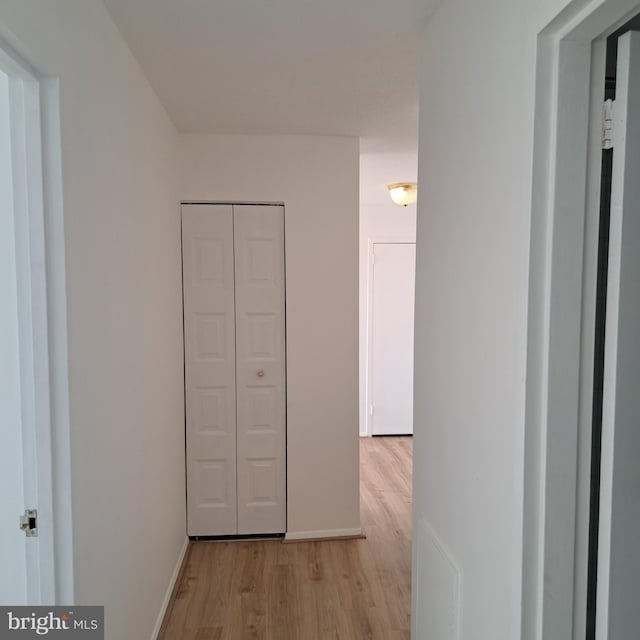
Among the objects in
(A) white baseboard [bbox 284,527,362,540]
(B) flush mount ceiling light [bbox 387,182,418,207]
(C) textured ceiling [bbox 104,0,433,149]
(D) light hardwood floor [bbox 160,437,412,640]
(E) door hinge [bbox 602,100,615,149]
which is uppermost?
(C) textured ceiling [bbox 104,0,433,149]

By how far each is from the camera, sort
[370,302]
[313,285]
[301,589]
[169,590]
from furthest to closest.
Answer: [370,302], [313,285], [301,589], [169,590]

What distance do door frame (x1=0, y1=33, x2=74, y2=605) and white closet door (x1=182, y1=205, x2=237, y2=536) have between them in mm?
1889

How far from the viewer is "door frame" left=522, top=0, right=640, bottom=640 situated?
107 cm

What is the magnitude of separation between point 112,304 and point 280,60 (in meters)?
1.22

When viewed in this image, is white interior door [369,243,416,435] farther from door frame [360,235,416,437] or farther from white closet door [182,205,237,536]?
white closet door [182,205,237,536]

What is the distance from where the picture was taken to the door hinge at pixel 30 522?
127 centimetres

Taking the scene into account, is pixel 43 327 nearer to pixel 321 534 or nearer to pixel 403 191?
pixel 321 534

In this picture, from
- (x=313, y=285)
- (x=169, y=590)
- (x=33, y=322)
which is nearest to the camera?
(x=33, y=322)

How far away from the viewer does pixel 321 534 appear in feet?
10.7

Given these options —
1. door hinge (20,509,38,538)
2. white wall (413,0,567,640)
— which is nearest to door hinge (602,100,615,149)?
white wall (413,0,567,640)

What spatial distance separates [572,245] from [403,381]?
4548 millimetres

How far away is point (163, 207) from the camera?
2689mm

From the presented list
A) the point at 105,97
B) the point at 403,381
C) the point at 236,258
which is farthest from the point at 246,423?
the point at 403,381


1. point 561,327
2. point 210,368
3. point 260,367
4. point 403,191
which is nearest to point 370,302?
point 403,191
